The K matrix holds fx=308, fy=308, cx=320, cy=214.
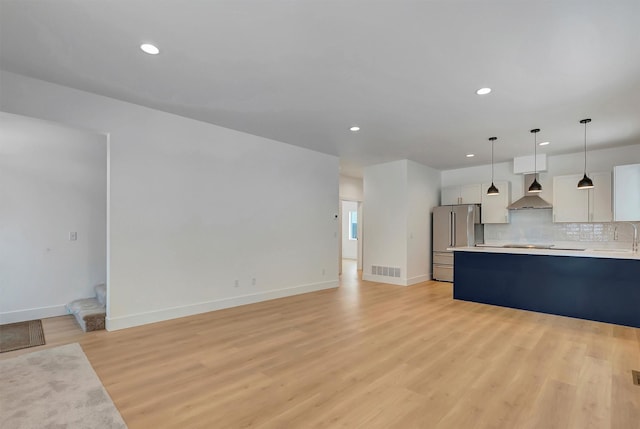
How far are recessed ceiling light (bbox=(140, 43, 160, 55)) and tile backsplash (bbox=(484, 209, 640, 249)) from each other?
299 inches

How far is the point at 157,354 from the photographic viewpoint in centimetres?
317

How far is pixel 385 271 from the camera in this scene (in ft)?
24.0

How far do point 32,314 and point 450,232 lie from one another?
795 cm

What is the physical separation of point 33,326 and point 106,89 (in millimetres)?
3275

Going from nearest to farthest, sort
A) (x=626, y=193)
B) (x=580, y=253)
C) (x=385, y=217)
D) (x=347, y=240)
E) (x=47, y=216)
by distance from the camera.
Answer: (x=580, y=253) → (x=47, y=216) → (x=626, y=193) → (x=385, y=217) → (x=347, y=240)

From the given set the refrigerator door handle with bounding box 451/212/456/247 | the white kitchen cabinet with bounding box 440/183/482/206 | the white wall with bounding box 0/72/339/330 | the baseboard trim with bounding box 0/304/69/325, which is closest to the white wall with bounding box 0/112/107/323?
the baseboard trim with bounding box 0/304/69/325

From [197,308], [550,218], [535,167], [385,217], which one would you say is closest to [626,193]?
[550,218]

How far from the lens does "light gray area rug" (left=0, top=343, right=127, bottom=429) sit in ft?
6.85

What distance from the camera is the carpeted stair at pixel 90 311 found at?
382 centimetres

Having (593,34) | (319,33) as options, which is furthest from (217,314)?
(593,34)

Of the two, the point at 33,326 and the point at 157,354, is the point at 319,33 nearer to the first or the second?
the point at 157,354

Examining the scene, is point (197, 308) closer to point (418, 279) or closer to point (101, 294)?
point (101, 294)

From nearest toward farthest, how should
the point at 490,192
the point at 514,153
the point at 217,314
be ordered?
1. the point at 217,314
2. the point at 490,192
3. the point at 514,153

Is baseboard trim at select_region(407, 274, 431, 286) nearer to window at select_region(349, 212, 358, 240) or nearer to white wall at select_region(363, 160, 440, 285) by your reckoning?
white wall at select_region(363, 160, 440, 285)
